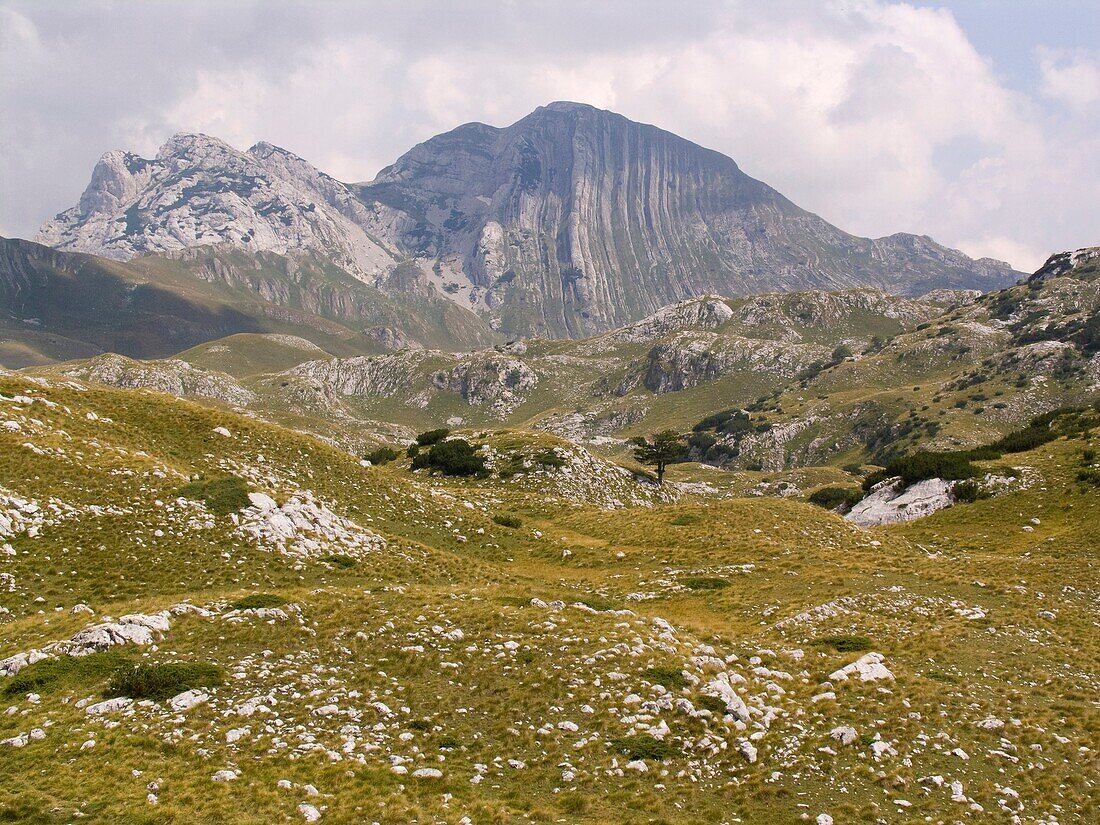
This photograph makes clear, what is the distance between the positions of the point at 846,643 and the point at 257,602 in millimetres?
23236

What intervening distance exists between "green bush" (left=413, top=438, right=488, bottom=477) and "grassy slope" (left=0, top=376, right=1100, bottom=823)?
2521 cm

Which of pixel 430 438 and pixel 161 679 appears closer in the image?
pixel 161 679

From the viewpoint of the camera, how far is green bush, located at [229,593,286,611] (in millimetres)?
25030

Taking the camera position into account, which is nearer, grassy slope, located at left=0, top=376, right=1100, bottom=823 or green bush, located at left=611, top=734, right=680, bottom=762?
grassy slope, located at left=0, top=376, right=1100, bottom=823

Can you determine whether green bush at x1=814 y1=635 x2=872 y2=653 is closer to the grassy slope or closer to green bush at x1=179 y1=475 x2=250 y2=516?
the grassy slope

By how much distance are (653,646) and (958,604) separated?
16714 millimetres

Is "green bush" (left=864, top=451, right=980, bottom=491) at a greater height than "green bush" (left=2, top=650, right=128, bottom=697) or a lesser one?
greater

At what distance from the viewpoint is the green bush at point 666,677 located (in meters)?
20.8

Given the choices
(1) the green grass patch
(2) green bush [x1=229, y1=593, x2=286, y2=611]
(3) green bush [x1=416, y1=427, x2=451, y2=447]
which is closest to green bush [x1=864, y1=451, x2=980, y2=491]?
(1) the green grass patch

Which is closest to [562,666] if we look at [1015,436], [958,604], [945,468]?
[958,604]

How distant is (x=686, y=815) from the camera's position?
49.8ft

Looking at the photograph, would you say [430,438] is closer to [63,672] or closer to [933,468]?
[933,468]

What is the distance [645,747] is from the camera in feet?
58.1

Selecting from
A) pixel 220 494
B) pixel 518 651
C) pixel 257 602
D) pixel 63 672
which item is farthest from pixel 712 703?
pixel 220 494
